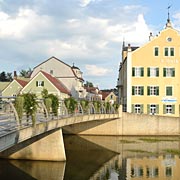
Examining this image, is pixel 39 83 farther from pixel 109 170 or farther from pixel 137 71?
pixel 109 170

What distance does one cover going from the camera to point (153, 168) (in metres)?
26.5

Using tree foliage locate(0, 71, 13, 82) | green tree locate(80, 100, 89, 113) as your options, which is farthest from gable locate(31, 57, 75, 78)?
tree foliage locate(0, 71, 13, 82)

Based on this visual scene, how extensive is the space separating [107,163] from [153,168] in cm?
371

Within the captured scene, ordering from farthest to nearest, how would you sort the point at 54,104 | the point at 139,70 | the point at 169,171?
the point at 139,70, the point at 169,171, the point at 54,104

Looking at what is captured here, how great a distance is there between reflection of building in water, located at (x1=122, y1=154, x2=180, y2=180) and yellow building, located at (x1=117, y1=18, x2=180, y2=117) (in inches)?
716

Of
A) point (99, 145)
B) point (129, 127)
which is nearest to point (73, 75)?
point (129, 127)

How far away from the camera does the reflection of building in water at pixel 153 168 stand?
950 inches

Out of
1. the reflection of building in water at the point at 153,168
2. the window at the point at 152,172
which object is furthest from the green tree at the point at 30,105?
the window at the point at 152,172

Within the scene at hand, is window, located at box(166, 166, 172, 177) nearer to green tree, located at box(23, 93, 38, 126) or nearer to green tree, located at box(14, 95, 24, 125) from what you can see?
green tree, located at box(23, 93, 38, 126)

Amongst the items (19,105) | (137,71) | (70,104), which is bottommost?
(19,105)

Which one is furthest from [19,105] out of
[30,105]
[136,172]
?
[136,172]

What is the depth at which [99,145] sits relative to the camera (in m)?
37.2

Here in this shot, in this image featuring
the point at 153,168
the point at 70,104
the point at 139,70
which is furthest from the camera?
the point at 139,70

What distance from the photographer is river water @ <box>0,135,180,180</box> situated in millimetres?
23219
